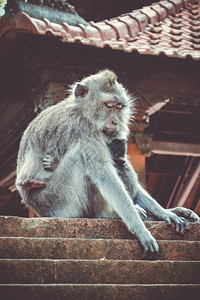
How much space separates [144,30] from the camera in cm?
920

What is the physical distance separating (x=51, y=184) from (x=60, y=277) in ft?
4.99

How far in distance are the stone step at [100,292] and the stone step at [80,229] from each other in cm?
92

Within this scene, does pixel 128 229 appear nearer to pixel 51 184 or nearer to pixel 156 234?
pixel 156 234

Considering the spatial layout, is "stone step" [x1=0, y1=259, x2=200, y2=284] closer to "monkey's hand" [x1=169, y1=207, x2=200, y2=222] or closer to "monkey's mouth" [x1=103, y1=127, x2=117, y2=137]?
"monkey's hand" [x1=169, y1=207, x2=200, y2=222]

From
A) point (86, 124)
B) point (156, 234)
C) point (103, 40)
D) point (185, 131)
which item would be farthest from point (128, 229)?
point (185, 131)

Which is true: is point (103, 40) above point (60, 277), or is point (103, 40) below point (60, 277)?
above

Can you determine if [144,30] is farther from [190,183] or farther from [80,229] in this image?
[80,229]

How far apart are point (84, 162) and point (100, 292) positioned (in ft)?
5.62

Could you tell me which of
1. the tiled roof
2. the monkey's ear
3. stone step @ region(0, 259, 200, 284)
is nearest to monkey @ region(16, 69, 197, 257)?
the monkey's ear

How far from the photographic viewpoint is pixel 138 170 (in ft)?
29.7

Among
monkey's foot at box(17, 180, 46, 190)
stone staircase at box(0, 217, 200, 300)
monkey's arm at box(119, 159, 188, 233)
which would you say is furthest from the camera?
monkey's arm at box(119, 159, 188, 233)

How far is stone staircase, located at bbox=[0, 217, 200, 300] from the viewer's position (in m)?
3.64

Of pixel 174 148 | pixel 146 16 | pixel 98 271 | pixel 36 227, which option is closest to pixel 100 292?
pixel 98 271

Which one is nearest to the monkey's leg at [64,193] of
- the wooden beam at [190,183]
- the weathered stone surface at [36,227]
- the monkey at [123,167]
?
the monkey at [123,167]
